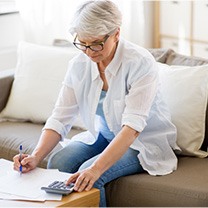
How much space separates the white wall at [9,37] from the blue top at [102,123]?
4.39 ft

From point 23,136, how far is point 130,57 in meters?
0.75

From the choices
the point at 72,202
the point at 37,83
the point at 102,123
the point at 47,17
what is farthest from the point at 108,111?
the point at 47,17

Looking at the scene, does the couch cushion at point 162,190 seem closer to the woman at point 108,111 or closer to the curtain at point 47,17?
the woman at point 108,111

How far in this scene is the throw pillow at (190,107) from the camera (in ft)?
7.80

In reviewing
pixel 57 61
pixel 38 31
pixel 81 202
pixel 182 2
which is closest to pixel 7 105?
pixel 57 61

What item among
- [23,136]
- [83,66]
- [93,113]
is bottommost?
[23,136]

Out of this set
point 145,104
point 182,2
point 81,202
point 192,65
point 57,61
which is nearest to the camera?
point 81,202

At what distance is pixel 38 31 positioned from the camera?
3.52 m

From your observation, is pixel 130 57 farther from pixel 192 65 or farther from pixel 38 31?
pixel 38 31

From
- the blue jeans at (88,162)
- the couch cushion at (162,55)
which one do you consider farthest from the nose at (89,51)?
the couch cushion at (162,55)

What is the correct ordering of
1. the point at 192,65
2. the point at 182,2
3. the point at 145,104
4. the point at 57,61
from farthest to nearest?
the point at 182,2 → the point at 57,61 → the point at 192,65 → the point at 145,104

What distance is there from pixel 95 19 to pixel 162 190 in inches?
26.5

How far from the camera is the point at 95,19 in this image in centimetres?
206

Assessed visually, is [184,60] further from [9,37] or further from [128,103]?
[9,37]
